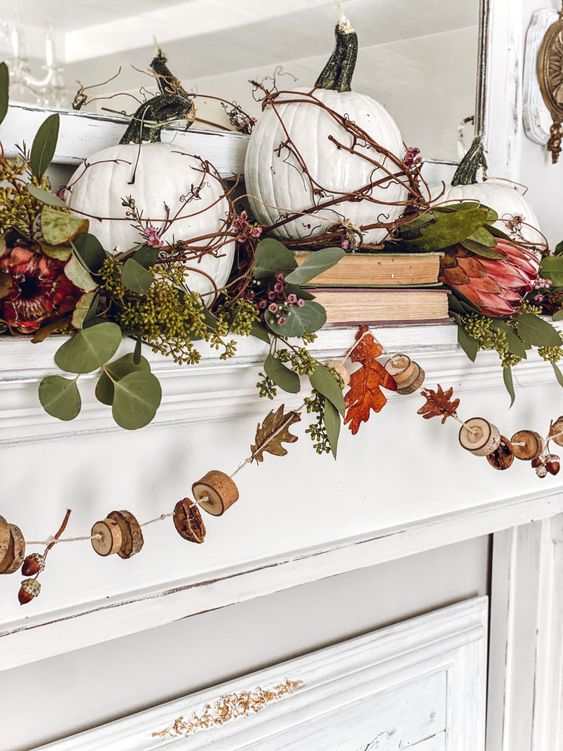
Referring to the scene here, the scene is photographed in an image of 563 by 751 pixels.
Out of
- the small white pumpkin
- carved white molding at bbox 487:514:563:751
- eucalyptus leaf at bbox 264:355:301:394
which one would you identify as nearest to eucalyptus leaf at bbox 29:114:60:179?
eucalyptus leaf at bbox 264:355:301:394

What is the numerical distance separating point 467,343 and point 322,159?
0.81ft

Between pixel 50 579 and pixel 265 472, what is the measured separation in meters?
0.23

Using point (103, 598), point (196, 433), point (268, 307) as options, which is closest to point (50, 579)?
point (103, 598)

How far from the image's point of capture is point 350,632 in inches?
43.7

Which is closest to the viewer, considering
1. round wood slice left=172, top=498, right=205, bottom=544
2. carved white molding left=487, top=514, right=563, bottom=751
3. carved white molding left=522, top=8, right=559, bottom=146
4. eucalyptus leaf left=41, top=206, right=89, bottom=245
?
eucalyptus leaf left=41, top=206, right=89, bottom=245

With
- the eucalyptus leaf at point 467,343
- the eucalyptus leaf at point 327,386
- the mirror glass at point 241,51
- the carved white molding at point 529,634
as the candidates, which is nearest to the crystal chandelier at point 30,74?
the mirror glass at point 241,51

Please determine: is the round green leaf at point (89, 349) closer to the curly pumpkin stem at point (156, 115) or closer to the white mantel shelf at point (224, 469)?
the white mantel shelf at point (224, 469)

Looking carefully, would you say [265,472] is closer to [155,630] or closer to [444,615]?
[155,630]

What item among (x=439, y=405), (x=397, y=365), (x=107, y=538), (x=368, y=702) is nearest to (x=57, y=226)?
(x=107, y=538)

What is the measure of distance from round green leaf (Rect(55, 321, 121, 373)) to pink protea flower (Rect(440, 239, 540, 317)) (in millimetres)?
385

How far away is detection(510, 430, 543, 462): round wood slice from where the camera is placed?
3.08ft

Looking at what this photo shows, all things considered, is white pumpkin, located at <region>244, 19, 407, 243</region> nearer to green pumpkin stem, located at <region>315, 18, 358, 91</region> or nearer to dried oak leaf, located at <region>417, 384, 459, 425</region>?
green pumpkin stem, located at <region>315, 18, 358, 91</region>

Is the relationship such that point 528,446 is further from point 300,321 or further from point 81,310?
point 81,310

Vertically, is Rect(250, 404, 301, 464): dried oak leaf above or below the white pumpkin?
below
